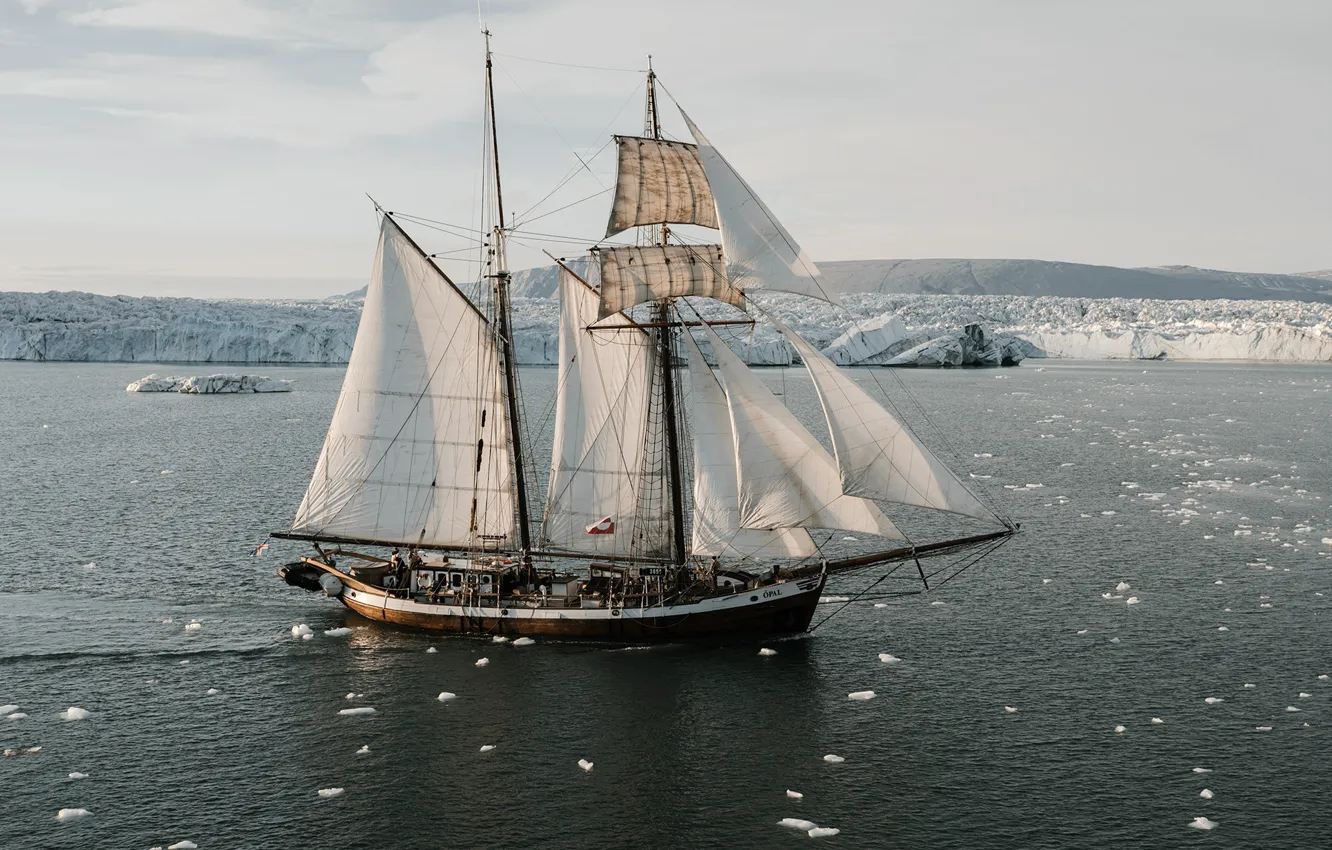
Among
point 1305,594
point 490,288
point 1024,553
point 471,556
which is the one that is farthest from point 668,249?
point 1305,594

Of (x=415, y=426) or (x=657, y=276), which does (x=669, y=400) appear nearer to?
(x=657, y=276)

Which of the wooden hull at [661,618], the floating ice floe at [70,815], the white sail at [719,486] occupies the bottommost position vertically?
the floating ice floe at [70,815]

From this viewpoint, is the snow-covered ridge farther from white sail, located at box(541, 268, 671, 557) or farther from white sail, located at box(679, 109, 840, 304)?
white sail, located at box(679, 109, 840, 304)

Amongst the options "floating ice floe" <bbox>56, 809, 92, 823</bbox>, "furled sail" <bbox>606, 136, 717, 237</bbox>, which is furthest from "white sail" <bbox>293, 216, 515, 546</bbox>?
"floating ice floe" <bbox>56, 809, 92, 823</bbox>

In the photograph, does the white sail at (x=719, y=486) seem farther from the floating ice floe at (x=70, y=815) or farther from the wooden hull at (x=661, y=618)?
the floating ice floe at (x=70, y=815)

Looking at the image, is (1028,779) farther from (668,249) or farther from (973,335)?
(973,335)

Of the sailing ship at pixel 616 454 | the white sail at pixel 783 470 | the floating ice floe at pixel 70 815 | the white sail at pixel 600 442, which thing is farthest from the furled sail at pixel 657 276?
the floating ice floe at pixel 70 815

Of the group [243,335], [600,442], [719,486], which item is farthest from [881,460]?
[243,335]

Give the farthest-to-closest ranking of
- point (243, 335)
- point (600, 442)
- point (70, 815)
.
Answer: point (243, 335), point (600, 442), point (70, 815)
